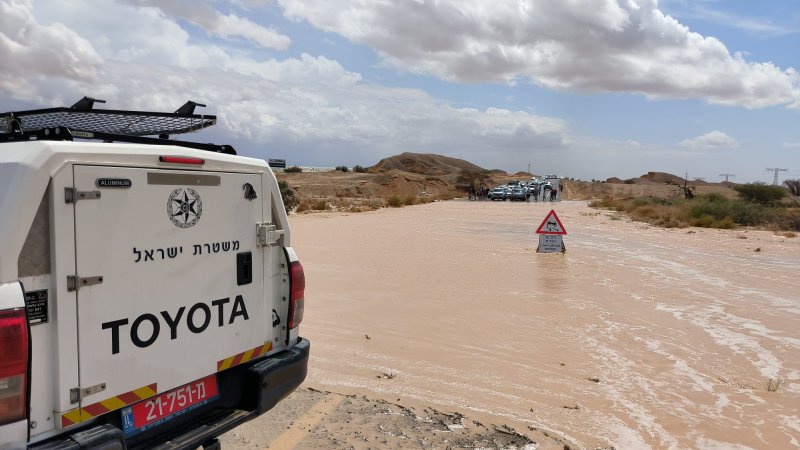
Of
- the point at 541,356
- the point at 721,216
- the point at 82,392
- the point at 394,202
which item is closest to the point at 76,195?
the point at 82,392

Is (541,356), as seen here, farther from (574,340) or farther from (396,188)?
(396,188)

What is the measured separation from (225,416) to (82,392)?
3.13 ft

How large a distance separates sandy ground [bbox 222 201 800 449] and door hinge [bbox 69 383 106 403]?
1829 mm

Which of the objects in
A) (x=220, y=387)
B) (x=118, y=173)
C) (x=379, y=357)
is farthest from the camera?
(x=379, y=357)

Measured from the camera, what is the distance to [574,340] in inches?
312

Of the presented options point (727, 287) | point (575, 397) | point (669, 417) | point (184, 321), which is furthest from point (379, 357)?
point (727, 287)

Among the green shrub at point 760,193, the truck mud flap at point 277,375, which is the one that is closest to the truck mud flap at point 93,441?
the truck mud flap at point 277,375

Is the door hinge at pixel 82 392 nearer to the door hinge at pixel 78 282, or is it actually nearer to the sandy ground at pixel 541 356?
the door hinge at pixel 78 282

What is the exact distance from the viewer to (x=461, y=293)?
1086 cm

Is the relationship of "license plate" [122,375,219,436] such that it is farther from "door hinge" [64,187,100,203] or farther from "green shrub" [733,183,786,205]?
"green shrub" [733,183,786,205]

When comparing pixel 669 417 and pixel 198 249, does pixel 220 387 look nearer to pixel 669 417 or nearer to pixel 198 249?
pixel 198 249

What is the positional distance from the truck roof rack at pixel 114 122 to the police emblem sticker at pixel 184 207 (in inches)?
17.4

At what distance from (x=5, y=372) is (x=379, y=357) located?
15.5ft

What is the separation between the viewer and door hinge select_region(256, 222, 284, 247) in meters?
3.66
